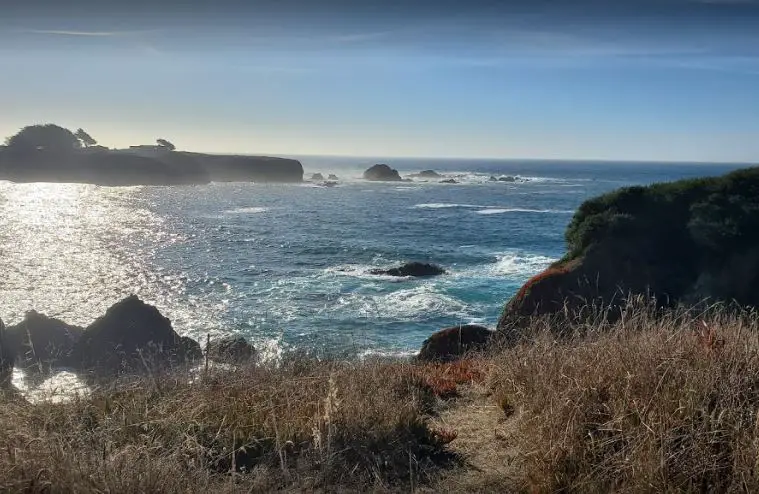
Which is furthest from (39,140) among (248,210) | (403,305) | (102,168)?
(403,305)

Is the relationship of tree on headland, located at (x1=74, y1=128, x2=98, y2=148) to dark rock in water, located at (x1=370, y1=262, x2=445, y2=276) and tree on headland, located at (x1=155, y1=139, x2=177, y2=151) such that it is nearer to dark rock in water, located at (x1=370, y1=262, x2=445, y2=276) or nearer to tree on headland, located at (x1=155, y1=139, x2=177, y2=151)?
tree on headland, located at (x1=155, y1=139, x2=177, y2=151)

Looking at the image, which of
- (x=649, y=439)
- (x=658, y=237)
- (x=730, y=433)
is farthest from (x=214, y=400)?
(x=658, y=237)

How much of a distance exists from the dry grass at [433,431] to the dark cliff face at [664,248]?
1335 centimetres

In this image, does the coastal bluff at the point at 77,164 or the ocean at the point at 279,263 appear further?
the coastal bluff at the point at 77,164

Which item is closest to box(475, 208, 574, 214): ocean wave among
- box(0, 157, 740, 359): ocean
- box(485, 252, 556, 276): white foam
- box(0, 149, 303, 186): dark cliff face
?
box(0, 157, 740, 359): ocean

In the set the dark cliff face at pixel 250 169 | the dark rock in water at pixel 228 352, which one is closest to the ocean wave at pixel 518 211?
the dark rock in water at pixel 228 352

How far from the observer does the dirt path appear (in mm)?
4438

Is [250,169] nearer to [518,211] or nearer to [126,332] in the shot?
[518,211]

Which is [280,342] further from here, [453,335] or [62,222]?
[62,222]

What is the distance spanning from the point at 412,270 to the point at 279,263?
864 cm

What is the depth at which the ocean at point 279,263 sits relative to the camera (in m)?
22.9

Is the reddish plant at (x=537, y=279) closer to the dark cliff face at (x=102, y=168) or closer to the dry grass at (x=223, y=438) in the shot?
the dry grass at (x=223, y=438)

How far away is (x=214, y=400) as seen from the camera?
17.8 feet

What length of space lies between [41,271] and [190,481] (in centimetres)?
3318
